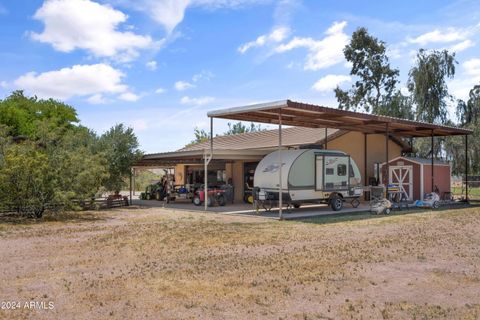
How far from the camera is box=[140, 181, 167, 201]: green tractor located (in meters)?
27.2

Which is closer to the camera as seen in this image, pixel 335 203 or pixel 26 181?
pixel 26 181

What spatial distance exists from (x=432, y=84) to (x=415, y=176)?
13.2 metres

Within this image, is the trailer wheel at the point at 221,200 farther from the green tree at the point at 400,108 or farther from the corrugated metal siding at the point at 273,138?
the green tree at the point at 400,108

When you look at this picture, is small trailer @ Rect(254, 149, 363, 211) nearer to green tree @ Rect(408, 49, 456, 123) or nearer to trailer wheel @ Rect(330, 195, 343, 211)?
trailer wheel @ Rect(330, 195, 343, 211)

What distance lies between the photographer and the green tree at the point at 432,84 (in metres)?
33.8

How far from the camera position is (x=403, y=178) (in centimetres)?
2441

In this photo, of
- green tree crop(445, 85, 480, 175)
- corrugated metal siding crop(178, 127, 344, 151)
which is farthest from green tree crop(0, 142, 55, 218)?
green tree crop(445, 85, 480, 175)

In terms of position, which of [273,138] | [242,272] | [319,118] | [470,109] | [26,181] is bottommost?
[242,272]

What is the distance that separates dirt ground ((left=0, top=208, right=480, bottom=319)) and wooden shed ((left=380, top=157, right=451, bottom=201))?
10.8m

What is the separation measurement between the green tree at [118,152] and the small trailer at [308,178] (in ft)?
23.7

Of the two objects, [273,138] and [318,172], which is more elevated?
[273,138]

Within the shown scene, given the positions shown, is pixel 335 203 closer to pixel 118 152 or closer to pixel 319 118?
pixel 319 118

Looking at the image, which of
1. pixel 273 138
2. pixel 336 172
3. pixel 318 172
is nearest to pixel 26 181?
pixel 318 172

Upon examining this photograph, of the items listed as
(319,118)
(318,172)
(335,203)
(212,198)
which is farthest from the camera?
(212,198)
